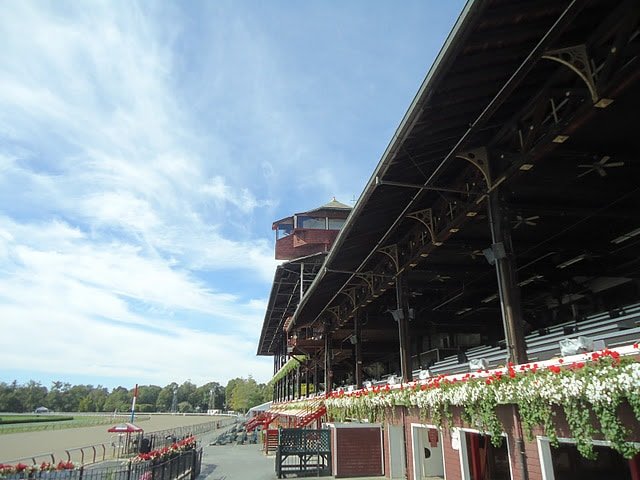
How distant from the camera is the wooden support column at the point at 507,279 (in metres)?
8.80

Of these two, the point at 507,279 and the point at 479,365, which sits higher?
the point at 507,279

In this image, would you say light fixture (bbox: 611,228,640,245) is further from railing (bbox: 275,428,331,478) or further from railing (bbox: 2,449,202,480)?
railing (bbox: 2,449,202,480)

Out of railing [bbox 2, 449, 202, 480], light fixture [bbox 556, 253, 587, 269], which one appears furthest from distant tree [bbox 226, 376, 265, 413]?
light fixture [bbox 556, 253, 587, 269]

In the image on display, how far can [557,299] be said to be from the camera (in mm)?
19422

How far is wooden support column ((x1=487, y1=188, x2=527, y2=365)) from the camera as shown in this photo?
8805 millimetres

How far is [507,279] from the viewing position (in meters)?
9.40

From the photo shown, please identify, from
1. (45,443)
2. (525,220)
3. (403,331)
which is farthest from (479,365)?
(45,443)

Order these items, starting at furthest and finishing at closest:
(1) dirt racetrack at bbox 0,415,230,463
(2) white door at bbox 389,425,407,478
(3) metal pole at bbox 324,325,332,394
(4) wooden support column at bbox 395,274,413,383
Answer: (1) dirt racetrack at bbox 0,415,230,463 < (3) metal pole at bbox 324,325,332,394 < (4) wooden support column at bbox 395,274,413,383 < (2) white door at bbox 389,425,407,478

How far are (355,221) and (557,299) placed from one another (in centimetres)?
→ 1137

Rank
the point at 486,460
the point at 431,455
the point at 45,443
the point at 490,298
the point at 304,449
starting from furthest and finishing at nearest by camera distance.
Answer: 1. the point at 45,443
2. the point at 490,298
3. the point at 304,449
4. the point at 431,455
5. the point at 486,460

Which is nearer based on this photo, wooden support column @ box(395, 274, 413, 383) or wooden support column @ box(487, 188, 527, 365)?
wooden support column @ box(487, 188, 527, 365)

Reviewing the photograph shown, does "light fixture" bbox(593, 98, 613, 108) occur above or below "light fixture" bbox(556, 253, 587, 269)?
below

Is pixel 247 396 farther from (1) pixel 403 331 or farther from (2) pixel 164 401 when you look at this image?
(1) pixel 403 331

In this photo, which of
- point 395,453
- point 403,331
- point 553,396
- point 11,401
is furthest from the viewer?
point 11,401
